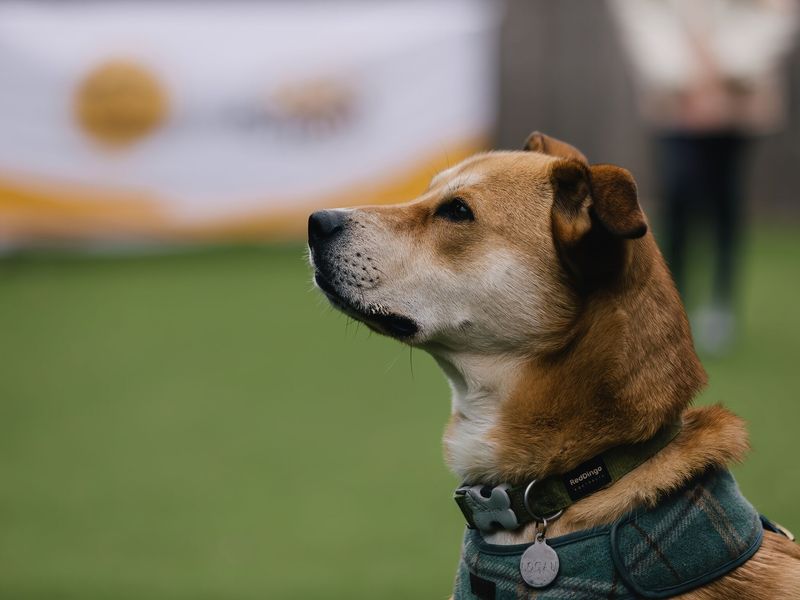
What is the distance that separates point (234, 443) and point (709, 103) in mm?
3689

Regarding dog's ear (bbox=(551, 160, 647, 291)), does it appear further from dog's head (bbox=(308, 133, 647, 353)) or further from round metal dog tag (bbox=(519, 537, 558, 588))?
round metal dog tag (bbox=(519, 537, 558, 588))

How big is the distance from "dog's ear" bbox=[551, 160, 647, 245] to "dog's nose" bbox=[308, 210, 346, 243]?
1.79ft

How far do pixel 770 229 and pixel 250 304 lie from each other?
21.0 feet

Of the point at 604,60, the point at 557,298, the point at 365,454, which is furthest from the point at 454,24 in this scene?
the point at 557,298

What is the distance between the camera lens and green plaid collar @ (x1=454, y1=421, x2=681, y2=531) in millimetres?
2455

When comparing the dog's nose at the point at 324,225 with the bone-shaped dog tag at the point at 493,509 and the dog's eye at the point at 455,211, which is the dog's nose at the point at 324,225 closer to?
the dog's eye at the point at 455,211

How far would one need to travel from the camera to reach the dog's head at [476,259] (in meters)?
2.67

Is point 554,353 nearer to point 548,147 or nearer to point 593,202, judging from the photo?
point 593,202

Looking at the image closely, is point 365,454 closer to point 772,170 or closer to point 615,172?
point 615,172

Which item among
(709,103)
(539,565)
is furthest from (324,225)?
(709,103)

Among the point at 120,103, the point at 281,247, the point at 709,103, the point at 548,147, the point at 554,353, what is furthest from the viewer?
the point at 281,247

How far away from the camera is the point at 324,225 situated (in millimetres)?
2828

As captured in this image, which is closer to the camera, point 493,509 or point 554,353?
point 493,509

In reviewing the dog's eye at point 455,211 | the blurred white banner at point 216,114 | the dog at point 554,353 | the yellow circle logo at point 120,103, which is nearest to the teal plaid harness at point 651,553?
the dog at point 554,353
